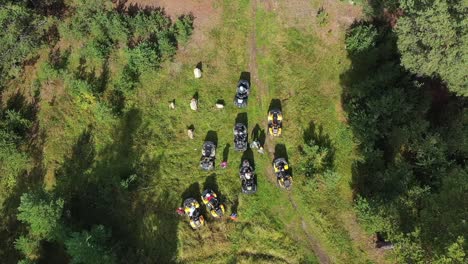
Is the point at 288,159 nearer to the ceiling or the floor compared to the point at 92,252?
nearer to the ceiling

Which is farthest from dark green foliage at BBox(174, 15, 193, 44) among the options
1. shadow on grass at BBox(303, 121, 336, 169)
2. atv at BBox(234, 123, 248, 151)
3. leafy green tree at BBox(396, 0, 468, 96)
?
leafy green tree at BBox(396, 0, 468, 96)

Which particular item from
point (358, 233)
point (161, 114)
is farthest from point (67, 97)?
point (358, 233)

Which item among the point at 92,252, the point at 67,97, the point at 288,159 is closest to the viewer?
the point at 92,252

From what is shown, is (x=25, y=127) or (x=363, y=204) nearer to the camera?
(x=363, y=204)

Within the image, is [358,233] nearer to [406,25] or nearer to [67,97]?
[406,25]

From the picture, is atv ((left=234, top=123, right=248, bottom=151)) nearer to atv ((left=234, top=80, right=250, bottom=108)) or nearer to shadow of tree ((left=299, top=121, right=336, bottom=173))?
atv ((left=234, top=80, right=250, bottom=108))

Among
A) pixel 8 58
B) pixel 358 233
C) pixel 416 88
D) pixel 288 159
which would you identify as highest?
pixel 8 58
